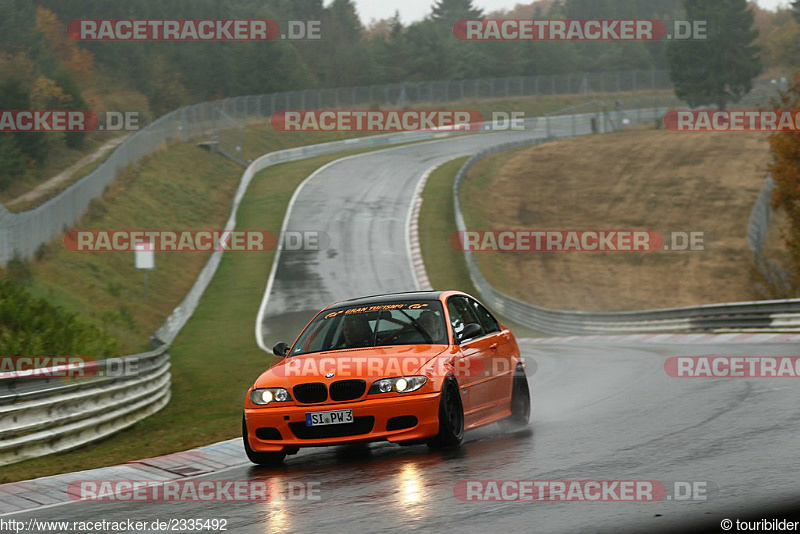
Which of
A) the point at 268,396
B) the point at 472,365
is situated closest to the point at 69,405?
the point at 268,396

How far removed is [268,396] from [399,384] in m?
1.15

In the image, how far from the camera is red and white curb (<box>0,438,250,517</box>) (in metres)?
8.30

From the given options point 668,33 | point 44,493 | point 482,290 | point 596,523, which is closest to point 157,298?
point 482,290

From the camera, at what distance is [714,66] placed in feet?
299

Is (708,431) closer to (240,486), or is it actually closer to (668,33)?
(240,486)

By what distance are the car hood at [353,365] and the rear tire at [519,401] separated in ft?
5.08

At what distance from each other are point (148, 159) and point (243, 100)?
18.8 meters

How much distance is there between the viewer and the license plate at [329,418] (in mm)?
9117

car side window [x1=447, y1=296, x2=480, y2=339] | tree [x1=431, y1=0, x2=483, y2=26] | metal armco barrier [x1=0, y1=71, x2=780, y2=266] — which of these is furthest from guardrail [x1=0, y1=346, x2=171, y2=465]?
tree [x1=431, y1=0, x2=483, y2=26]

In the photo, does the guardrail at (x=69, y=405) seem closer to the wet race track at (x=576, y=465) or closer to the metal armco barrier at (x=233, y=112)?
→ the wet race track at (x=576, y=465)

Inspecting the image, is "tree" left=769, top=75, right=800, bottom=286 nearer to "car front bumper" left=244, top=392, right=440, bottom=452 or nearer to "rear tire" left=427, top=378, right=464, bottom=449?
"rear tire" left=427, top=378, right=464, bottom=449

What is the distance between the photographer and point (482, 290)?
37.5 m

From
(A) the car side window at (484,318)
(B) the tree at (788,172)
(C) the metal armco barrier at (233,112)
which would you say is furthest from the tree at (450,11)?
(A) the car side window at (484,318)

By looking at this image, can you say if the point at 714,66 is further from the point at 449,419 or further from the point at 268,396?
the point at 268,396
